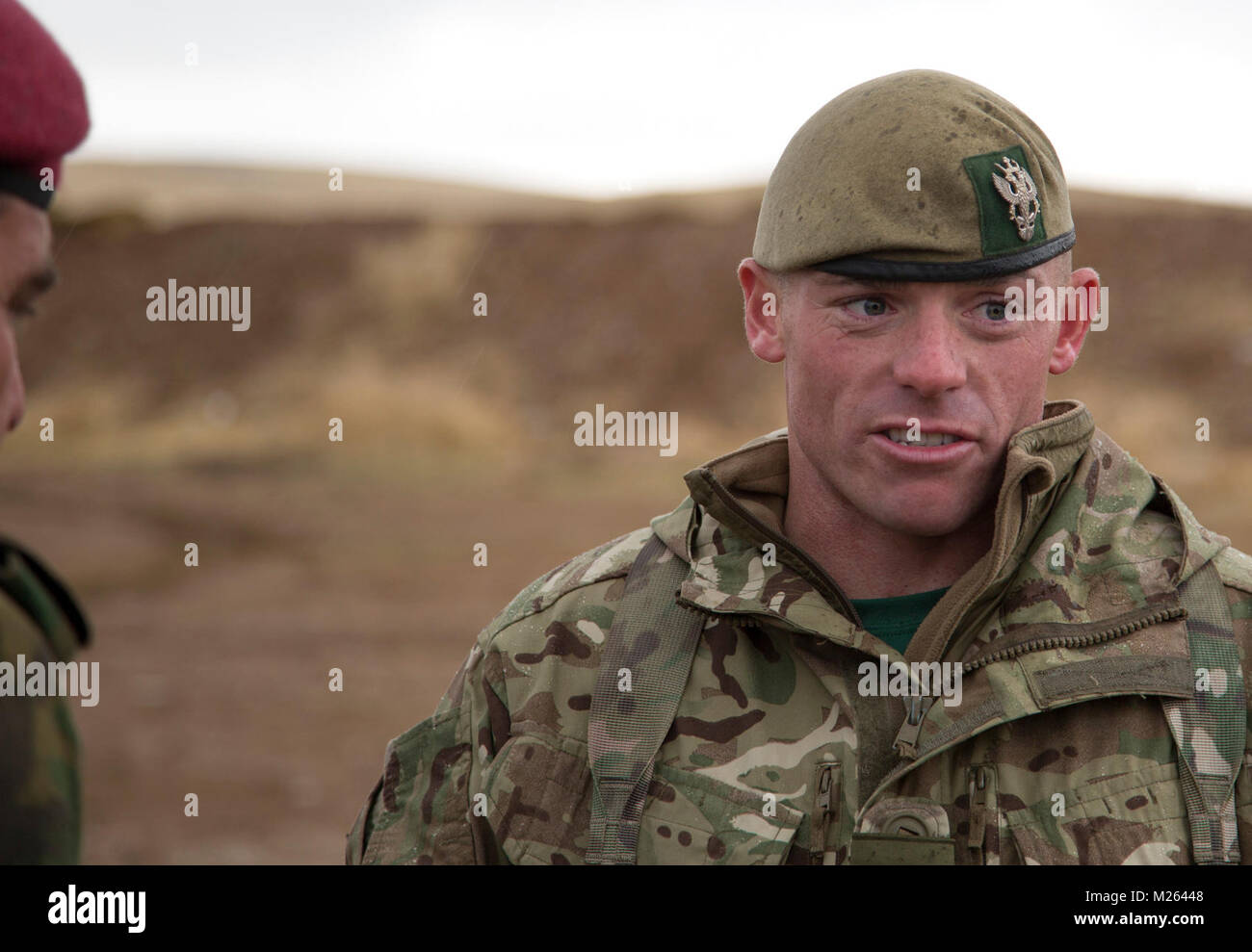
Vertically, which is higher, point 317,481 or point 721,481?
point 317,481

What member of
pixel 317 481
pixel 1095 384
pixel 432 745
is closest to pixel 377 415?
pixel 317 481

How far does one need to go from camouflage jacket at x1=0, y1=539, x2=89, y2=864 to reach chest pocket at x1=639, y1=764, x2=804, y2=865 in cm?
147

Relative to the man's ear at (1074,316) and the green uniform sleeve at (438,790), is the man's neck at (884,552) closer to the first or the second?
the man's ear at (1074,316)

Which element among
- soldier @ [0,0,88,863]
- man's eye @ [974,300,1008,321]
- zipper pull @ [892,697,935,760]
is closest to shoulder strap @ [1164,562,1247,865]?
zipper pull @ [892,697,935,760]

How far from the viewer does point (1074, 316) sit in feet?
8.87

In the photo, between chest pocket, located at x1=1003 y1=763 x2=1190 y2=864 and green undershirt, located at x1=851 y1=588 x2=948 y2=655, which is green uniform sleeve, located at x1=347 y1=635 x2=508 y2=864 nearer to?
green undershirt, located at x1=851 y1=588 x2=948 y2=655

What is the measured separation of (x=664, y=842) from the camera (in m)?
2.55

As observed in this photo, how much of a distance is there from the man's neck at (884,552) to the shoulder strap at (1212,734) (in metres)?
0.45

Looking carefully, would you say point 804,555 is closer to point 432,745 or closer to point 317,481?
point 432,745

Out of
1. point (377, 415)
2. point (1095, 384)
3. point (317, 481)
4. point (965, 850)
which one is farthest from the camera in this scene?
point (1095, 384)

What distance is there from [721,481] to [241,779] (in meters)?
9.55

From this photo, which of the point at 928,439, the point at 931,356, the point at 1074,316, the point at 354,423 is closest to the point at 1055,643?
the point at 928,439

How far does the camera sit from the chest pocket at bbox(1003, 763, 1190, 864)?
91.0 inches

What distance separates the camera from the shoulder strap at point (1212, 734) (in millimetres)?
2260
